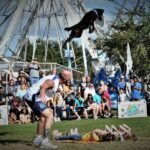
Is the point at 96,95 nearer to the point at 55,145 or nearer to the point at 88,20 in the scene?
the point at 88,20

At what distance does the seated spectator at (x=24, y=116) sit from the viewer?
57.6 ft

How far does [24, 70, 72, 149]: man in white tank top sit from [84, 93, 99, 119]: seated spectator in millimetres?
9239

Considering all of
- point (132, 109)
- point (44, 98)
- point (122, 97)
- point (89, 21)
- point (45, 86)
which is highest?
point (89, 21)

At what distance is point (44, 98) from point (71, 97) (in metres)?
9.73

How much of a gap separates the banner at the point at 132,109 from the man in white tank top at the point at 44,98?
30.0ft

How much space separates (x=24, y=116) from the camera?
1767cm

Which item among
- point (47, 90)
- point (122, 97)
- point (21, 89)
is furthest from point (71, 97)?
point (47, 90)

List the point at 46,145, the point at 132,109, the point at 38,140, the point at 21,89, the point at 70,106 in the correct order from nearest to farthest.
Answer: the point at 46,145 < the point at 38,140 < the point at 21,89 < the point at 132,109 < the point at 70,106

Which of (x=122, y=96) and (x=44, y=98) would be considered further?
(x=122, y=96)

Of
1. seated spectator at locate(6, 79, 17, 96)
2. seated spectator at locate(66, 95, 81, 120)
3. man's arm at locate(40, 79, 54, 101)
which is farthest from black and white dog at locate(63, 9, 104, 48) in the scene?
Answer: seated spectator at locate(66, 95, 81, 120)

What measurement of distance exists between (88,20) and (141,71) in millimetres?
21398

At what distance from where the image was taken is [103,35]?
38406 mm

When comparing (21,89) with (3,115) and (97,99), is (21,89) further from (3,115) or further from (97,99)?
(97,99)

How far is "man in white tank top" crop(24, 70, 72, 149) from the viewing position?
31.4ft
